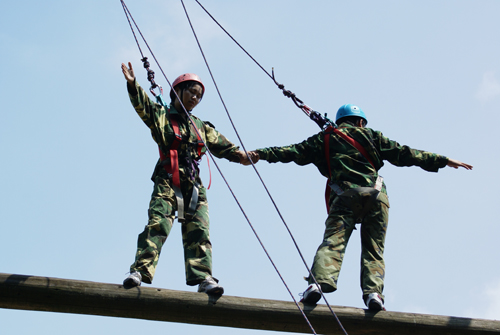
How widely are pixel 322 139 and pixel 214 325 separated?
7.10ft

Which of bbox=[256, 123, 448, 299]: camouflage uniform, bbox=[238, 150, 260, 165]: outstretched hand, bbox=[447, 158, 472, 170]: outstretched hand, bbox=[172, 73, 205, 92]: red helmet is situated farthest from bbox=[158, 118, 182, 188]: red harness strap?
bbox=[447, 158, 472, 170]: outstretched hand

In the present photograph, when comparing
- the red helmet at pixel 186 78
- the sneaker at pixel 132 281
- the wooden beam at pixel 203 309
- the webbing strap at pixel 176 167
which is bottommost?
the wooden beam at pixel 203 309

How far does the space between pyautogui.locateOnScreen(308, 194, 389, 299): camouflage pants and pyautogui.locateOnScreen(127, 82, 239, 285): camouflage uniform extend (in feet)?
3.16

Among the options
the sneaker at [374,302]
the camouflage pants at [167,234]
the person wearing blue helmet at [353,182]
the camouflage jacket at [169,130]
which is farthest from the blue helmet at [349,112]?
the sneaker at [374,302]

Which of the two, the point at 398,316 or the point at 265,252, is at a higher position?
the point at 265,252

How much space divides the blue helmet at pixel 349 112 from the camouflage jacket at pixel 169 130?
4.43 feet

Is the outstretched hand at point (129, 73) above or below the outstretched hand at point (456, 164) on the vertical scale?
above

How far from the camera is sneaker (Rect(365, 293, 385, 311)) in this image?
598 centimetres

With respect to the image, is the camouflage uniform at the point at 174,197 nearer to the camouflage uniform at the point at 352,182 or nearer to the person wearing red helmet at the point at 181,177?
the person wearing red helmet at the point at 181,177

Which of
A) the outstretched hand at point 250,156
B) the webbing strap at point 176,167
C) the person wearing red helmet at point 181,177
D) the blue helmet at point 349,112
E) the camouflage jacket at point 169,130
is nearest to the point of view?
the person wearing red helmet at point 181,177

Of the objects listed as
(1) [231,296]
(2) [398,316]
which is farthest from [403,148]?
(1) [231,296]

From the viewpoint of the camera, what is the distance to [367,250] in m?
6.46

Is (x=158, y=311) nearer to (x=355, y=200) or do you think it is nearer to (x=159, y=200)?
(x=159, y=200)

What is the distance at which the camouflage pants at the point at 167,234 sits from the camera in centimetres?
592
